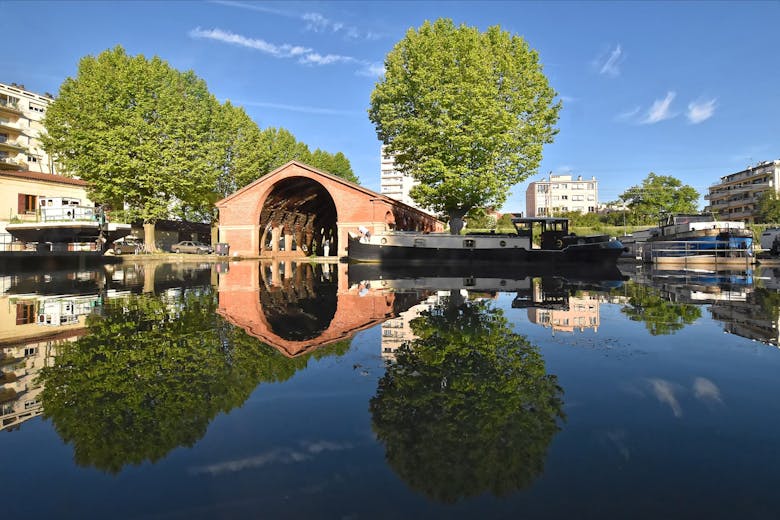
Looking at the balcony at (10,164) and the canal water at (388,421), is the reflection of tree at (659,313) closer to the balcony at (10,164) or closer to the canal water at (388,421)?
the canal water at (388,421)

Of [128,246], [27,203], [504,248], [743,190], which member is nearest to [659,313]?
[504,248]

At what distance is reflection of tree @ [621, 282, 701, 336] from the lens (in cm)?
696

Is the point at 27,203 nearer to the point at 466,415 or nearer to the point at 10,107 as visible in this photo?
the point at 10,107

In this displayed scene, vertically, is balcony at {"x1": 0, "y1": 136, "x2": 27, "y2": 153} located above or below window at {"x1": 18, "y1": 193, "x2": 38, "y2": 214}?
above

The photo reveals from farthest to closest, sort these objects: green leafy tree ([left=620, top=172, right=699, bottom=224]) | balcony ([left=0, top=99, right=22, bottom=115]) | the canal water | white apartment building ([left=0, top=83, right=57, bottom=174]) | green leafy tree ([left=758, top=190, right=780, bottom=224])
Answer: green leafy tree ([left=620, top=172, right=699, bottom=224]) → green leafy tree ([left=758, top=190, right=780, bottom=224]) → white apartment building ([left=0, top=83, right=57, bottom=174]) → balcony ([left=0, top=99, right=22, bottom=115]) → the canal water

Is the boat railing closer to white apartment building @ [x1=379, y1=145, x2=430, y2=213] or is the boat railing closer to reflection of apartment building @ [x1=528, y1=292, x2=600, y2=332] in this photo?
Result: reflection of apartment building @ [x1=528, y1=292, x2=600, y2=332]

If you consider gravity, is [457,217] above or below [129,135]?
below

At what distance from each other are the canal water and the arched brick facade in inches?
1065

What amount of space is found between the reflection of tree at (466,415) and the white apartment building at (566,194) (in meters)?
116

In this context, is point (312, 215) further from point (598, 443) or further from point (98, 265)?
point (598, 443)

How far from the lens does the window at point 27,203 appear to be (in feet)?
Result: 109

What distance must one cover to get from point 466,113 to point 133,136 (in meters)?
23.6

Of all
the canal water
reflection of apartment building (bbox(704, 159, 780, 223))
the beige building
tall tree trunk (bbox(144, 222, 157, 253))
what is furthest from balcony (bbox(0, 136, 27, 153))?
reflection of apartment building (bbox(704, 159, 780, 223))

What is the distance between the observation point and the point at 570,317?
7.76 metres
